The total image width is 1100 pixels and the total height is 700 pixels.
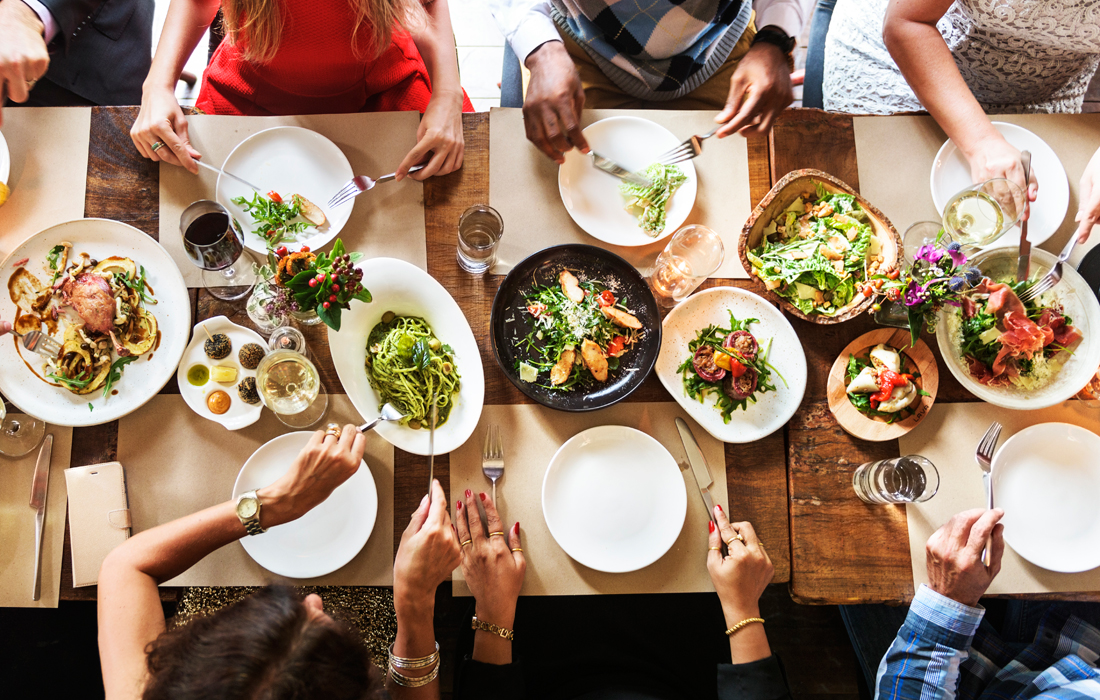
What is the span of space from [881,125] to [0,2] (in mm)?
2745

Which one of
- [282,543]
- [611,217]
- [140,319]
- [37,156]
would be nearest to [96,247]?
[140,319]

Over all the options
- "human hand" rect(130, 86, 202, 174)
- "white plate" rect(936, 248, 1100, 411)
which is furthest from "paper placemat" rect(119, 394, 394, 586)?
"white plate" rect(936, 248, 1100, 411)

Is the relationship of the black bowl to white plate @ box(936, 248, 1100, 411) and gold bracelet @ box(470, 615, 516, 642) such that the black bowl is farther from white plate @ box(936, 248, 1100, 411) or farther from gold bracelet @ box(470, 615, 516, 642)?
white plate @ box(936, 248, 1100, 411)

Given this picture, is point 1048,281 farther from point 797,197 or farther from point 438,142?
point 438,142

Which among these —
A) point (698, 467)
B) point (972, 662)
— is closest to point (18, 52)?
point (698, 467)

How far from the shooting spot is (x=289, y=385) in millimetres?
1503

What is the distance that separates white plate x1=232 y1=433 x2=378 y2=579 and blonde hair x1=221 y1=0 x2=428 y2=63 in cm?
117

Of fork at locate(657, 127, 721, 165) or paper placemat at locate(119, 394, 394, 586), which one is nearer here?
paper placemat at locate(119, 394, 394, 586)

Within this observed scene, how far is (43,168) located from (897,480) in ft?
8.56

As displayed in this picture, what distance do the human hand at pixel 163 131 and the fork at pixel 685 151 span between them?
1403 mm

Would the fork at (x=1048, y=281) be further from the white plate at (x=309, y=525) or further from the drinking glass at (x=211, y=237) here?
the drinking glass at (x=211, y=237)

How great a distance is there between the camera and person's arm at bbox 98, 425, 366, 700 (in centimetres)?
133

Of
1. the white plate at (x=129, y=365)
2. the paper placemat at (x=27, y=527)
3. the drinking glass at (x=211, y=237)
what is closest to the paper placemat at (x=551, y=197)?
the drinking glass at (x=211, y=237)

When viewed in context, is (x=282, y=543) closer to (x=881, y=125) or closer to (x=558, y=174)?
(x=558, y=174)
